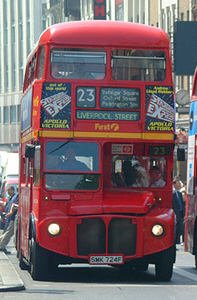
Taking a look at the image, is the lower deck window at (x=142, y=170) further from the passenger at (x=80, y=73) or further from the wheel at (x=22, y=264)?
the wheel at (x=22, y=264)

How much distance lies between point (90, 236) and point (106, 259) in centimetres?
43

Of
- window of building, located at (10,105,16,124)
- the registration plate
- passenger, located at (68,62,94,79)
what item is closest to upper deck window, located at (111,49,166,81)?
passenger, located at (68,62,94,79)

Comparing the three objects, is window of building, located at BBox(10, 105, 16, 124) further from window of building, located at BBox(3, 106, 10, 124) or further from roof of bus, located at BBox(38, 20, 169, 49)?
roof of bus, located at BBox(38, 20, 169, 49)

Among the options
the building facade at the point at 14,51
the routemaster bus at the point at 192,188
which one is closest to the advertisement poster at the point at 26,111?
the routemaster bus at the point at 192,188

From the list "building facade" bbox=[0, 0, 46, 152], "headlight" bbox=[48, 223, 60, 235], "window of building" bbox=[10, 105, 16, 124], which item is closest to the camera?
"headlight" bbox=[48, 223, 60, 235]

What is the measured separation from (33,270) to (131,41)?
12.9ft

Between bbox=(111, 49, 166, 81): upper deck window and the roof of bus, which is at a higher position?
the roof of bus

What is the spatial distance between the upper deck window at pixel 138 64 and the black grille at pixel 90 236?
2.42 metres

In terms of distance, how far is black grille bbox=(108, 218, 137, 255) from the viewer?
17.5 metres

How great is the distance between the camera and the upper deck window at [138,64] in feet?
59.6

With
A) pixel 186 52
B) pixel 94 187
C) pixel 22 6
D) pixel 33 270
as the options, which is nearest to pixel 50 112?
pixel 94 187

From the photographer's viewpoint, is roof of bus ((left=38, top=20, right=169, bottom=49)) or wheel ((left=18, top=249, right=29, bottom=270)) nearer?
roof of bus ((left=38, top=20, right=169, bottom=49))

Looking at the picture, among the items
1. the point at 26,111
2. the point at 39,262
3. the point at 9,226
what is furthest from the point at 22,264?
the point at 9,226

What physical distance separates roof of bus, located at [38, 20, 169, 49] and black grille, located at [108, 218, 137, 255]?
9.38 feet
